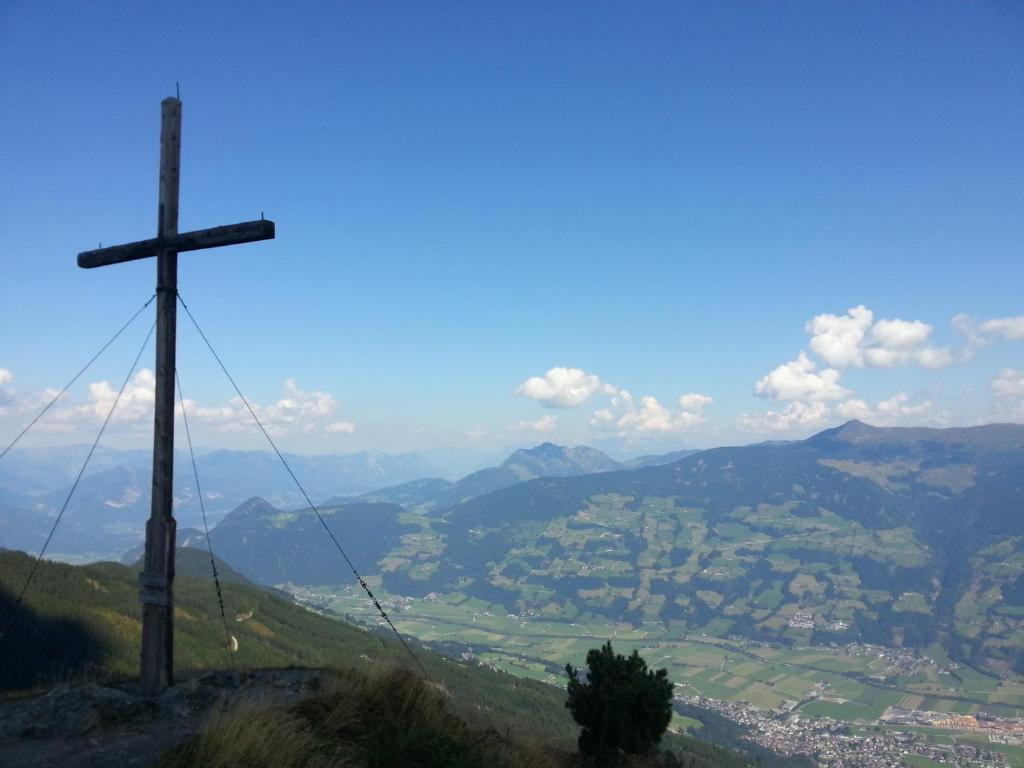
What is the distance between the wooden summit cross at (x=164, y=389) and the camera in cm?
1059

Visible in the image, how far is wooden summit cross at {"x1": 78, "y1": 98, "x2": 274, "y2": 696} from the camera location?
10594 millimetres

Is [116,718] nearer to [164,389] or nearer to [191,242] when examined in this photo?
[164,389]

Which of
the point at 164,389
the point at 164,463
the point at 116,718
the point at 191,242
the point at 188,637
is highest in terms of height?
the point at 191,242

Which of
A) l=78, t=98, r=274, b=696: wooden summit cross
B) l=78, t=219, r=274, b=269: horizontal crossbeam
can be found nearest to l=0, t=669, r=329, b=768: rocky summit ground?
l=78, t=98, r=274, b=696: wooden summit cross

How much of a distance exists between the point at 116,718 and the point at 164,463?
3.78 meters

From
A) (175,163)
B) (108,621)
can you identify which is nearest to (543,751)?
(175,163)

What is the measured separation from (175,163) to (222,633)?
127 meters

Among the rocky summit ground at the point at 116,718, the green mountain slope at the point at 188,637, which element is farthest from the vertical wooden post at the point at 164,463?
the green mountain slope at the point at 188,637

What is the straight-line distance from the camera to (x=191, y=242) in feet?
37.0

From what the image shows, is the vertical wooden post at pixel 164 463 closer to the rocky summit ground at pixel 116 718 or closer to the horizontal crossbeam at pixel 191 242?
the horizontal crossbeam at pixel 191 242

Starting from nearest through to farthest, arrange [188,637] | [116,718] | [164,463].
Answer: [116,718] → [164,463] → [188,637]

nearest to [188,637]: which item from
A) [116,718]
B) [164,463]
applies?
[164,463]

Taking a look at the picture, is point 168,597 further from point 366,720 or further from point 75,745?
point 366,720

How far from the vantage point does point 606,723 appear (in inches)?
492
